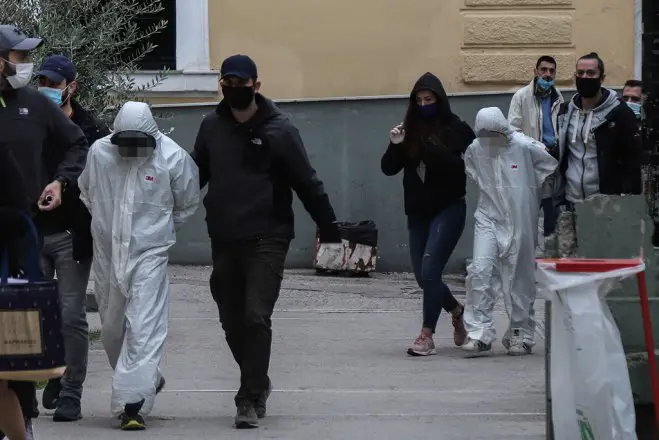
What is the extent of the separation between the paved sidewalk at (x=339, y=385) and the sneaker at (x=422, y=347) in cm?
9

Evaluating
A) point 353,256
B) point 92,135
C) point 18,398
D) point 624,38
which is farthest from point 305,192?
point 624,38

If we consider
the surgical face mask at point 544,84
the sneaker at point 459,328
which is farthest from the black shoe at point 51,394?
the surgical face mask at point 544,84

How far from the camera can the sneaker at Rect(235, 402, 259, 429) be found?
748 cm

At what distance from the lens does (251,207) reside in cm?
753

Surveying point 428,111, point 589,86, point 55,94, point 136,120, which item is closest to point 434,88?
point 428,111

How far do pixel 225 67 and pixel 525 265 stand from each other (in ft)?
10.5

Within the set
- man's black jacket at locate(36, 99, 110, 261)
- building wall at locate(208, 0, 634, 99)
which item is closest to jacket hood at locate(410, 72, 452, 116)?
man's black jacket at locate(36, 99, 110, 261)

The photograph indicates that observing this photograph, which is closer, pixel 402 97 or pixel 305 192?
pixel 305 192

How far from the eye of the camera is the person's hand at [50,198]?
23.7ft

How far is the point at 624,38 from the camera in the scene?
15.0 metres

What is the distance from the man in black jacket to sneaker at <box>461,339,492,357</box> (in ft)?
8.53

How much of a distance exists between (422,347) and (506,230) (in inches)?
37.5

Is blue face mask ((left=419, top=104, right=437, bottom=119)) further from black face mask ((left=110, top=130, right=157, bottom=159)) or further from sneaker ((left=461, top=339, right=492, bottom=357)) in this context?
black face mask ((left=110, top=130, right=157, bottom=159))

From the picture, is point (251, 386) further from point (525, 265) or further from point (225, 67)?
point (525, 265)
